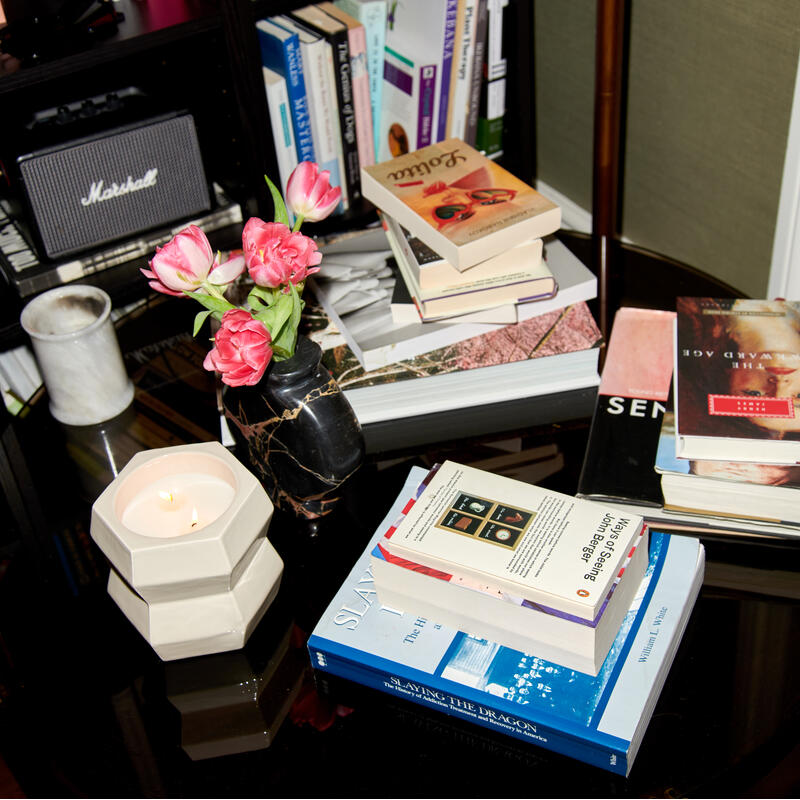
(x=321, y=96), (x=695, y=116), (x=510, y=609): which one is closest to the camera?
(x=510, y=609)

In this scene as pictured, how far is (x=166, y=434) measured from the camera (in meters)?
1.12

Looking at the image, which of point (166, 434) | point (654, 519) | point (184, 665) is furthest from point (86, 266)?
point (654, 519)

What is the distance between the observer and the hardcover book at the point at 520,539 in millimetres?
735

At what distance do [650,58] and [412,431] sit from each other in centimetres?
82

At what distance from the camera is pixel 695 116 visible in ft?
4.81

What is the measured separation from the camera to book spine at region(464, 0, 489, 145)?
1336 mm

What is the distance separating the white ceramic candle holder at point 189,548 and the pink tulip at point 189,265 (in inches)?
6.1

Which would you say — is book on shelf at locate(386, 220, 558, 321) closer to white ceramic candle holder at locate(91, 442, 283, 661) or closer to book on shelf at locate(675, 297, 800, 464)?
book on shelf at locate(675, 297, 800, 464)

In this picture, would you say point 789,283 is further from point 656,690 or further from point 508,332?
point 656,690

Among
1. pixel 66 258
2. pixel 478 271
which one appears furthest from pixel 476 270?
pixel 66 258

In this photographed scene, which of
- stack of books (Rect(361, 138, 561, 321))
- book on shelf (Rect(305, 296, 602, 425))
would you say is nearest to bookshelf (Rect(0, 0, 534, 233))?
stack of books (Rect(361, 138, 561, 321))

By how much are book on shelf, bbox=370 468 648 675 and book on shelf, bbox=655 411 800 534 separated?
4.6 inches

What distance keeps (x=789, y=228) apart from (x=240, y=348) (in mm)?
925

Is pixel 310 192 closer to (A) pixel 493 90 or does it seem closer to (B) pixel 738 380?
(B) pixel 738 380
